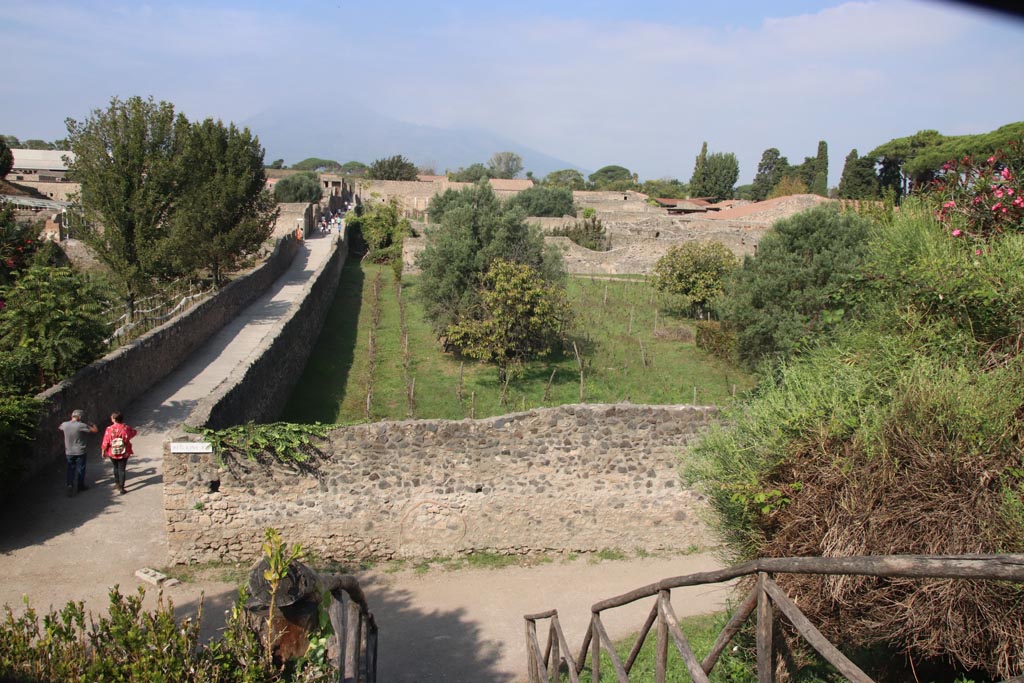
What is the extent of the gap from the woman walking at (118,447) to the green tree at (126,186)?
9.11 m

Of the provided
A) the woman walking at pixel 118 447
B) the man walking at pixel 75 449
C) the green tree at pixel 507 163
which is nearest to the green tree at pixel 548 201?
the woman walking at pixel 118 447

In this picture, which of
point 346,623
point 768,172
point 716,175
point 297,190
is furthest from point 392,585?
point 768,172

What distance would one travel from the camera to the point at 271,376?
1352 centimetres

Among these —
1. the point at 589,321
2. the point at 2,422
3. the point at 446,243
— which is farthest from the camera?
the point at 589,321

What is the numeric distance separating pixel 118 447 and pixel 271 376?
3.79 metres

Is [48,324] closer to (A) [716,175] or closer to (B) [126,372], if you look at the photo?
(B) [126,372]

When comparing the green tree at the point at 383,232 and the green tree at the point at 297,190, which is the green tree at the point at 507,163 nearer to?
the green tree at the point at 297,190

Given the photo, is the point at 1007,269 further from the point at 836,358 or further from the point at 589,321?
the point at 589,321

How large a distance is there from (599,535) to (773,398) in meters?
4.28

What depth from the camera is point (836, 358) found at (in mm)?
7262

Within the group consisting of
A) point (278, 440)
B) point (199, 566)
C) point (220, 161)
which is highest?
point (220, 161)

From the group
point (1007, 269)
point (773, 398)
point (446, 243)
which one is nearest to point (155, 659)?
point (773, 398)

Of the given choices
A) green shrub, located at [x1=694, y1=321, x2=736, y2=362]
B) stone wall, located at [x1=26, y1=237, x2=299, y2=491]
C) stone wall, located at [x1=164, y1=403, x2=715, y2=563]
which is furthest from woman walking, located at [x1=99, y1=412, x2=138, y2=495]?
green shrub, located at [x1=694, y1=321, x2=736, y2=362]

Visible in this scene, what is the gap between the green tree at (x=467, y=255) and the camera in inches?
790
